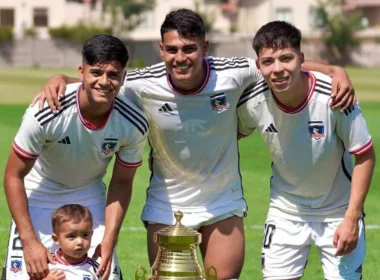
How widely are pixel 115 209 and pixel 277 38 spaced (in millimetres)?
1385

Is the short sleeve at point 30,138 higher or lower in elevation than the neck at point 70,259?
higher

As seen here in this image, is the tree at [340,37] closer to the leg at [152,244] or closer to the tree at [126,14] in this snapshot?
the tree at [126,14]

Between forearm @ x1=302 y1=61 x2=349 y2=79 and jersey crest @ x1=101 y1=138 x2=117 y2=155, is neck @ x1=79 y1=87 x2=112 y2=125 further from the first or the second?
forearm @ x1=302 y1=61 x2=349 y2=79

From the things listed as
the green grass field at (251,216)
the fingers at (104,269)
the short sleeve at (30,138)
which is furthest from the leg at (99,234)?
the green grass field at (251,216)

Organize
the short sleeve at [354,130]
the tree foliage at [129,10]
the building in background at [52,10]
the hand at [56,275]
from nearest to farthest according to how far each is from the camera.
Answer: the hand at [56,275]
the short sleeve at [354,130]
the tree foliage at [129,10]
the building in background at [52,10]

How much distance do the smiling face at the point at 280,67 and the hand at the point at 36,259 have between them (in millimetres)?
1622

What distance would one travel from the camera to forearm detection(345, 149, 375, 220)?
659 centimetres

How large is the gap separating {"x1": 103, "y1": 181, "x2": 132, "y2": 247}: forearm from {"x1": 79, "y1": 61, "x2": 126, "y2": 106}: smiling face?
0.62 metres

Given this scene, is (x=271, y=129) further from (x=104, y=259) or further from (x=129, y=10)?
(x=129, y=10)

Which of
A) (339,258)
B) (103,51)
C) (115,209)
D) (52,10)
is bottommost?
(339,258)

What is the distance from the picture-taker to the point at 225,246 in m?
7.18

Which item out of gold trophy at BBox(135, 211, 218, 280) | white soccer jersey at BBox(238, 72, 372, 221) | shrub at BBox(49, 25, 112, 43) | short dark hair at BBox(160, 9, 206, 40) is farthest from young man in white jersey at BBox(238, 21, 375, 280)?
shrub at BBox(49, 25, 112, 43)

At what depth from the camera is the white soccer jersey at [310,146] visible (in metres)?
6.71

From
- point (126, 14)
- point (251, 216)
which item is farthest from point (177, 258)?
point (126, 14)
